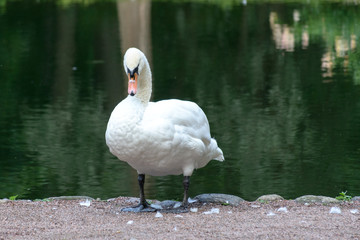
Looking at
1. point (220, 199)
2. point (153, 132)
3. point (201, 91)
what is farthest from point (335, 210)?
point (201, 91)

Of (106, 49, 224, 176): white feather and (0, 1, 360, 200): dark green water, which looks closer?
(106, 49, 224, 176): white feather

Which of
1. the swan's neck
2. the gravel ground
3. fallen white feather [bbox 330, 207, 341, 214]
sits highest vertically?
the swan's neck

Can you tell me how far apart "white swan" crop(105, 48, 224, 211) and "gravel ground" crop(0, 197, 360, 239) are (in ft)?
1.37

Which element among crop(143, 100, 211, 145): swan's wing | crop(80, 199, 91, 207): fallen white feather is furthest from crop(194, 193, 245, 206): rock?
crop(80, 199, 91, 207): fallen white feather

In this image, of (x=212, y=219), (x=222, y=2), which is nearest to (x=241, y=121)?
(x=212, y=219)

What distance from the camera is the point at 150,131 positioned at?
241 inches

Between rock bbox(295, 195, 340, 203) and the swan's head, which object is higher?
the swan's head

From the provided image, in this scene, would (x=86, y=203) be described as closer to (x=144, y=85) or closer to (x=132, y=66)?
(x=144, y=85)

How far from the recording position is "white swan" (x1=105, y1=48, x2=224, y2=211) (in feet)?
20.1

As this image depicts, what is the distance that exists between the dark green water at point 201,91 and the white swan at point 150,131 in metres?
1.47

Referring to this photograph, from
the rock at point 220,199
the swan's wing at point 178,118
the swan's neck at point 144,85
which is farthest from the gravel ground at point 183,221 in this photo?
the swan's neck at point 144,85

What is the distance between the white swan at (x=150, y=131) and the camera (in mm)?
6125

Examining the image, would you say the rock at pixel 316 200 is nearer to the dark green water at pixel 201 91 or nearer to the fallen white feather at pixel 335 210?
the fallen white feather at pixel 335 210

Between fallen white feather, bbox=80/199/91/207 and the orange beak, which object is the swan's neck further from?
fallen white feather, bbox=80/199/91/207
